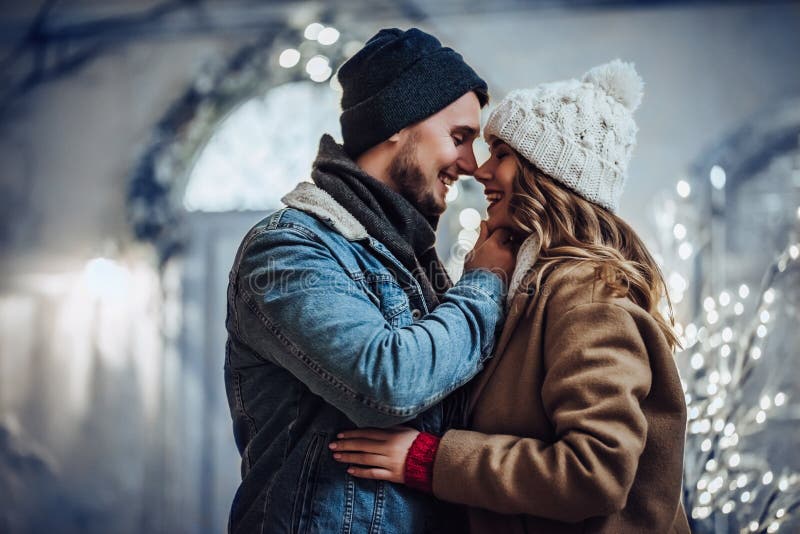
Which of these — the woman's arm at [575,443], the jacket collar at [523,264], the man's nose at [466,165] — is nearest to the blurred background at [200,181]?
the man's nose at [466,165]

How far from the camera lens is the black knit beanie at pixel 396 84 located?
145 centimetres

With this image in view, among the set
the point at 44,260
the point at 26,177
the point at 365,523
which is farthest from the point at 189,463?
the point at 365,523

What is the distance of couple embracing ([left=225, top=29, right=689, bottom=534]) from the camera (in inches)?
42.7

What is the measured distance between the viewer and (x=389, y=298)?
4.16 feet

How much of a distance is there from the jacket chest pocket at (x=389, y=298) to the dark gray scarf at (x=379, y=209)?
47 mm

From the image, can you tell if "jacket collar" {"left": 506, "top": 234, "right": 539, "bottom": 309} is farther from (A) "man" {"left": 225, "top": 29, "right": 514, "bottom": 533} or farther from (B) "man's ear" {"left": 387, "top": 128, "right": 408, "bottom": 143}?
(B) "man's ear" {"left": 387, "top": 128, "right": 408, "bottom": 143}

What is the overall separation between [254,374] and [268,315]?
191 millimetres

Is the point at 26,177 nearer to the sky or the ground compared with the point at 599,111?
nearer to the ground

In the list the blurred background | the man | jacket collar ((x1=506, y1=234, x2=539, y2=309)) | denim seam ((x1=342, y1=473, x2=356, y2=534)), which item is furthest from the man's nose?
the blurred background

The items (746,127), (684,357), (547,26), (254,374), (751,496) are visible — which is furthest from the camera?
(547,26)

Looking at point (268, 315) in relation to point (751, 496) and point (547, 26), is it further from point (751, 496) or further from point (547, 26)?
point (547, 26)

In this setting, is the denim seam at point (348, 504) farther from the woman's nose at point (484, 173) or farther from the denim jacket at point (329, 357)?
the woman's nose at point (484, 173)

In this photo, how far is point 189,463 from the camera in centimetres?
363

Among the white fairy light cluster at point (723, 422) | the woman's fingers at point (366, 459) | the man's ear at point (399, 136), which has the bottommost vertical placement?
the white fairy light cluster at point (723, 422)
